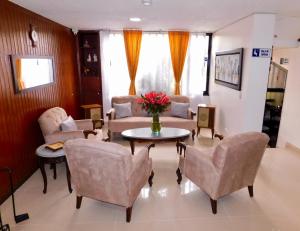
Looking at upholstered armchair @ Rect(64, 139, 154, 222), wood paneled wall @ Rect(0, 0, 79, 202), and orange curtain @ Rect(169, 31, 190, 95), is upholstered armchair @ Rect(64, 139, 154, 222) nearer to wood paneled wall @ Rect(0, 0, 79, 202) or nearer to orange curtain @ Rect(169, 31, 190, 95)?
wood paneled wall @ Rect(0, 0, 79, 202)

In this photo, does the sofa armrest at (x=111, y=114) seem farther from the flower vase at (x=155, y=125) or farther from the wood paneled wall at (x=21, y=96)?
the flower vase at (x=155, y=125)

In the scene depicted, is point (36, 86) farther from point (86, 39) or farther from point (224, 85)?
point (224, 85)

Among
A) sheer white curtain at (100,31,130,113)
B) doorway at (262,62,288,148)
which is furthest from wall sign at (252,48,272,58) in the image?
sheer white curtain at (100,31,130,113)

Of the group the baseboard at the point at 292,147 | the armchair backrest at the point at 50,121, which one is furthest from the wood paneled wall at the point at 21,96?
the baseboard at the point at 292,147

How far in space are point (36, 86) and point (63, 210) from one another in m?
1.96

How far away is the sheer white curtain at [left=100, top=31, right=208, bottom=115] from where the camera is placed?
559cm

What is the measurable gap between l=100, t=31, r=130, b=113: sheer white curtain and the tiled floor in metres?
3.01

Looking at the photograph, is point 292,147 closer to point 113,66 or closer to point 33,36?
point 113,66

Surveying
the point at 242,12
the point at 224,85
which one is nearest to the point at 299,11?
the point at 242,12

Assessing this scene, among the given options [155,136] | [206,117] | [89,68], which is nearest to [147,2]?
[155,136]

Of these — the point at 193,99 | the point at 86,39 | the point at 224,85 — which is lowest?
the point at 193,99

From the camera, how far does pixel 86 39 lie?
18.5 feet

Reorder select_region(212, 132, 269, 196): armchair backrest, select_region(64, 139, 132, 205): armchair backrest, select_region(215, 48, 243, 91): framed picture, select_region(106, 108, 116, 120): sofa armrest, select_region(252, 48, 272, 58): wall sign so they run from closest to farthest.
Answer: select_region(64, 139, 132, 205): armchair backrest, select_region(212, 132, 269, 196): armchair backrest, select_region(252, 48, 272, 58): wall sign, select_region(215, 48, 243, 91): framed picture, select_region(106, 108, 116, 120): sofa armrest

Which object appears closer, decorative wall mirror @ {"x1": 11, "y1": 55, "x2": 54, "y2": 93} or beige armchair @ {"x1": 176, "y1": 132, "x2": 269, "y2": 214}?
beige armchair @ {"x1": 176, "y1": 132, "x2": 269, "y2": 214}
